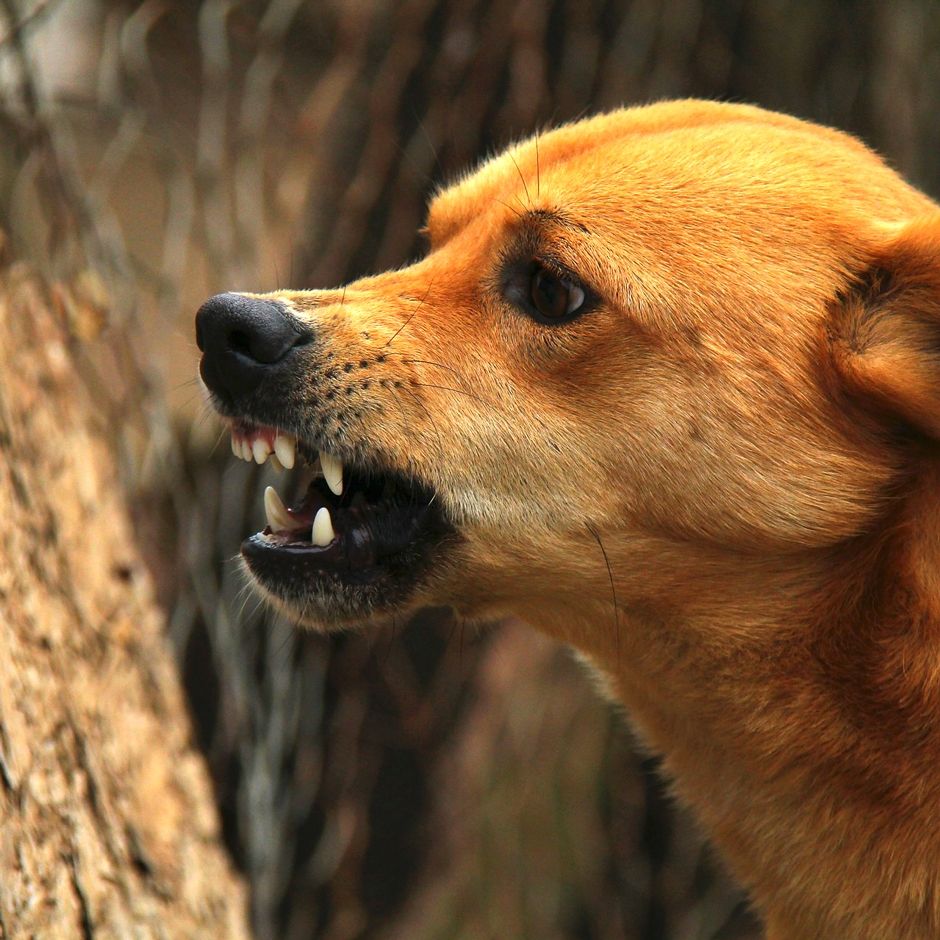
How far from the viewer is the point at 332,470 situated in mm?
2791

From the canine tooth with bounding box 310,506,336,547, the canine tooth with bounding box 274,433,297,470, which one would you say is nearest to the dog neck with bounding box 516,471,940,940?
the canine tooth with bounding box 310,506,336,547

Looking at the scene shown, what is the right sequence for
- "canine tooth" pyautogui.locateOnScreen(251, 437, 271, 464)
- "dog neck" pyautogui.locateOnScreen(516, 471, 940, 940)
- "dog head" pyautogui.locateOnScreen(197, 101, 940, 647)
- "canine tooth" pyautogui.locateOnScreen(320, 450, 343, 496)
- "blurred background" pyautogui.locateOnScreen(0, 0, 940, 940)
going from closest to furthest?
"dog neck" pyautogui.locateOnScreen(516, 471, 940, 940), "dog head" pyautogui.locateOnScreen(197, 101, 940, 647), "canine tooth" pyautogui.locateOnScreen(320, 450, 343, 496), "canine tooth" pyautogui.locateOnScreen(251, 437, 271, 464), "blurred background" pyautogui.locateOnScreen(0, 0, 940, 940)

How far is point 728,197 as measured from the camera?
8.96ft

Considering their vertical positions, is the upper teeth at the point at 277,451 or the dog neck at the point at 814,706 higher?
the upper teeth at the point at 277,451

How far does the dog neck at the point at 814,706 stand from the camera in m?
2.56

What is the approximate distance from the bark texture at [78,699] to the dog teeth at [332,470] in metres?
0.74

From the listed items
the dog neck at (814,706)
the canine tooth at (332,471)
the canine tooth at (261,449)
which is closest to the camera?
the dog neck at (814,706)

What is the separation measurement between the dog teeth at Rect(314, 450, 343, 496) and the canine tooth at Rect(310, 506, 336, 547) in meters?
0.06

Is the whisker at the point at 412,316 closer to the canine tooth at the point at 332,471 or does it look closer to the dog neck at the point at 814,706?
the canine tooth at the point at 332,471

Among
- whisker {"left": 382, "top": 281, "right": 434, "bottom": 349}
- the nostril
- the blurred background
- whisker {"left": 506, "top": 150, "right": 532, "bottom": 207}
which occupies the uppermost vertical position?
whisker {"left": 506, "top": 150, "right": 532, "bottom": 207}

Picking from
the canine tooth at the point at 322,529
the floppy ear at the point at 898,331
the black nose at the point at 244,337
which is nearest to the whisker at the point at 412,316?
the black nose at the point at 244,337

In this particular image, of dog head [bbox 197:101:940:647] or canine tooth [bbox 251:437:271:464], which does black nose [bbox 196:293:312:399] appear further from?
canine tooth [bbox 251:437:271:464]

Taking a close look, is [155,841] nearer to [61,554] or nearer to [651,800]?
[61,554]

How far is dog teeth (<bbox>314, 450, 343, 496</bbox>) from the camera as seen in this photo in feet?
9.13
